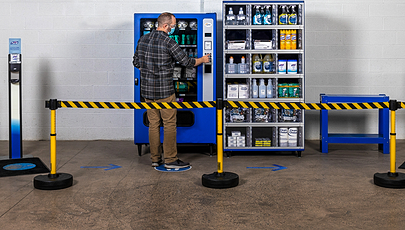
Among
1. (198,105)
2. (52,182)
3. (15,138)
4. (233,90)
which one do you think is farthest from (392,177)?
(15,138)

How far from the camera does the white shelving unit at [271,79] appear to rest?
5207 mm

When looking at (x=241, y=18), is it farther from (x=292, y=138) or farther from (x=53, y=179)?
(x=53, y=179)

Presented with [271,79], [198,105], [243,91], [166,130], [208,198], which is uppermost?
[271,79]

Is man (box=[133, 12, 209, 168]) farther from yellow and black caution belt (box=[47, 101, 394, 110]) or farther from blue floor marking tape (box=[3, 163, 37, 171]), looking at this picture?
blue floor marking tape (box=[3, 163, 37, 171])

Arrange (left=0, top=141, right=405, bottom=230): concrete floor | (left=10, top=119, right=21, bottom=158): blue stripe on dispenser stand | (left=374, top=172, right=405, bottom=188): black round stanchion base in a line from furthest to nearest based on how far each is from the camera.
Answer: (left=10, top=119, right=21, bottom=158): blue stripe on dispenser stand < (left=374, top=172, right=405, bottom=188): black round stanchion base < (left=0, top=141, right=405, bottom=230): concrete floor

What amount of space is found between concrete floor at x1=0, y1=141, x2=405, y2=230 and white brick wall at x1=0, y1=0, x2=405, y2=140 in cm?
161

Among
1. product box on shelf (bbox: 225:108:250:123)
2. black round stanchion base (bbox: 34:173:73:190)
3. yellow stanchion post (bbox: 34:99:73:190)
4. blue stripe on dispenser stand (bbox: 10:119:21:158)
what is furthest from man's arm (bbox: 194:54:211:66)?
blue stripe on dispenser stand (bbox: 10:119:21:158)

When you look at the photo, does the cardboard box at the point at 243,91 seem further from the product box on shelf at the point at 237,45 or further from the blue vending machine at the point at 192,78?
the product box on shelf at the point at 237,45

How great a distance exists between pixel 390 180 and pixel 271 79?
7.23 feet

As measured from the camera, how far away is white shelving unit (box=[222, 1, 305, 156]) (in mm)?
5207

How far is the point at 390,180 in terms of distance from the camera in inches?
143

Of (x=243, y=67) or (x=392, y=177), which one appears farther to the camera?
(x=243, y=67)

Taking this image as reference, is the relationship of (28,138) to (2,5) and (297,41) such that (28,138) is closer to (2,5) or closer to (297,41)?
(2,5)

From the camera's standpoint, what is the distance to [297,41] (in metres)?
5.39
